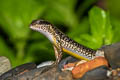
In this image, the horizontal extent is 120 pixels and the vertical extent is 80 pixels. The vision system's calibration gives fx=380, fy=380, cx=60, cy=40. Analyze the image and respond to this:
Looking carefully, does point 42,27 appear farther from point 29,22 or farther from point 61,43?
point 29,22

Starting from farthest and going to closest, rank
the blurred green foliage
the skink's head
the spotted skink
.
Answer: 1. the blurred green foliage
2. the skink's head
3. the spotted skink

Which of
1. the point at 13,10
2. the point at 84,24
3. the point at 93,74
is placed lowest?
the point at 93,74

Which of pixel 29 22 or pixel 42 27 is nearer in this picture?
pixel 42 27

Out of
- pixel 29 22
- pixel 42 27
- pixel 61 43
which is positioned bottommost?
pixel 61 43

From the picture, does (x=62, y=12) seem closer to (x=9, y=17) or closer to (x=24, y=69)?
(x=9, y=17)

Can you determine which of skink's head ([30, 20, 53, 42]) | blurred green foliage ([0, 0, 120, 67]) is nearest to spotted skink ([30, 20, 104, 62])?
skink's head ([30, 20, 53, 42])

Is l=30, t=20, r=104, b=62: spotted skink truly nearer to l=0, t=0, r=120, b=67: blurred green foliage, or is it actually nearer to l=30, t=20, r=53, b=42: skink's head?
l=30, t=20, r=53, b=42: skink's head

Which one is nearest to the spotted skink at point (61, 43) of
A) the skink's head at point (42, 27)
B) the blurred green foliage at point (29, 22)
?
the skink's head at point (42, 27)

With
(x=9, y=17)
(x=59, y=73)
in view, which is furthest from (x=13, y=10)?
(x=59, y=73)

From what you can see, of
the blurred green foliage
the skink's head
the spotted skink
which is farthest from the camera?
the blurred green foliage

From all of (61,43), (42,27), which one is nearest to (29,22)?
(42,27)

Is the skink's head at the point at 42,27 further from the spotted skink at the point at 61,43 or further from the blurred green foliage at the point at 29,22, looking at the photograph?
the blurred green foliage at the point at 29,22
